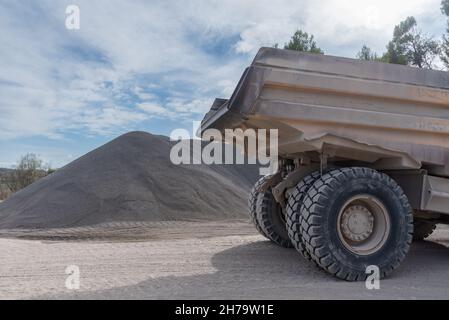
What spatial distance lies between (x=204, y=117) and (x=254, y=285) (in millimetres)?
2505

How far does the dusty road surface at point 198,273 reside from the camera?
400 centimetres

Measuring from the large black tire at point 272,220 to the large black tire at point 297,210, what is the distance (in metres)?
1.64

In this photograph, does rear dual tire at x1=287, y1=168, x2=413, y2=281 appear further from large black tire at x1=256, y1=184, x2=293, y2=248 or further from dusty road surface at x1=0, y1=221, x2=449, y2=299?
large black tire at x1=256, y1=184, x2=293, y2=248

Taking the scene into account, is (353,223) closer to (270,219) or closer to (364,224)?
(364,224)

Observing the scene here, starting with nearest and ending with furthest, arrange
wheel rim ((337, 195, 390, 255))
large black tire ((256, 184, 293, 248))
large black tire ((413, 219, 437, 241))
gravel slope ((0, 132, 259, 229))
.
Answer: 1. wheel rim ((337, 195, 390, 255))
2. large black tire ((256, 184, 293, 248))
3. large black tire ((413, 219, 437, 241))
4. gravel slope ((0, 132, 259, 229))

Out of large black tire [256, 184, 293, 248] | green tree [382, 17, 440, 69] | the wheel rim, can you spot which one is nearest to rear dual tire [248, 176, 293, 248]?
large black tire [256, 184, 293, 248]

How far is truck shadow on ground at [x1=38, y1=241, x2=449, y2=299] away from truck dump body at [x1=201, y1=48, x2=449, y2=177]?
1.21m

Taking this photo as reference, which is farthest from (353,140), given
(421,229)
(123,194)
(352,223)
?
(123,194)

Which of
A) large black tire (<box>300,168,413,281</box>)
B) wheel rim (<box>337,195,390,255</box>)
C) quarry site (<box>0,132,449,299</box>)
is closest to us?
quarry site (<box>0,132,449,299</box>)

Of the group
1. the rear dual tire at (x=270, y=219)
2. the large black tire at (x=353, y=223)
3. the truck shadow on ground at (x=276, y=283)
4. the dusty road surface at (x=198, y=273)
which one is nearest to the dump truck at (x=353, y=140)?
the large black tire at (x=353, y=223)

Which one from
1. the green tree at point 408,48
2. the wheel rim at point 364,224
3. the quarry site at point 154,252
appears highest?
the green tree at point 408,48

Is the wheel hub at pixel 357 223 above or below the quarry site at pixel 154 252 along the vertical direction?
above

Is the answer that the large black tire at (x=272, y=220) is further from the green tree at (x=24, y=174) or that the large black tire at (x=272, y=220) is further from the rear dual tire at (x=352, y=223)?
the green tree at (x=24, y=174)

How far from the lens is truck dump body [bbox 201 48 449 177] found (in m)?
4.48
